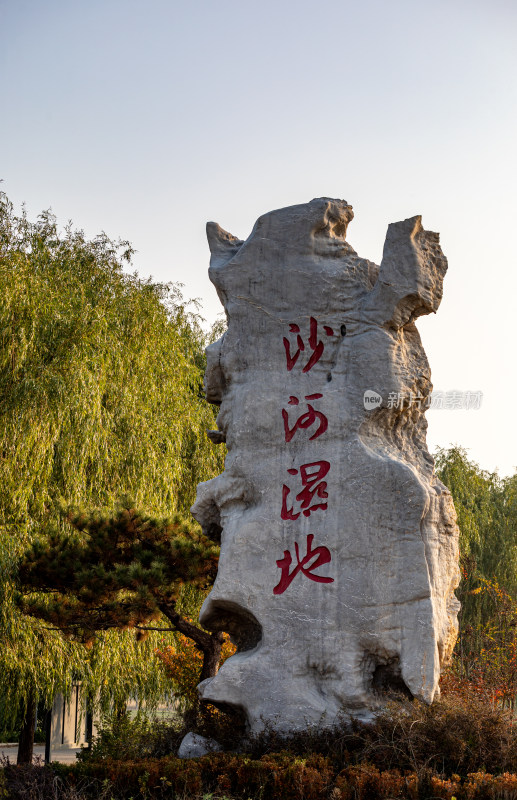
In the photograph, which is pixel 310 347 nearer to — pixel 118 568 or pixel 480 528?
pixel 118 568

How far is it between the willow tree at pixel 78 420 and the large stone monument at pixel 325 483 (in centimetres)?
221

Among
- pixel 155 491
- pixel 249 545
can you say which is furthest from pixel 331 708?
pixel 155 491

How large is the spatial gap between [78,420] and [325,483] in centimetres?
360

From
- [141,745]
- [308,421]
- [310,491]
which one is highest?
[308,421]

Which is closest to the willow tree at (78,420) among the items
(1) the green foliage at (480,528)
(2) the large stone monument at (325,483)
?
(2) the large stone monument at (325,483)

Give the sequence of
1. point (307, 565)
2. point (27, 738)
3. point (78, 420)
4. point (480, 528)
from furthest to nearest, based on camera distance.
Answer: point (480, 528)
point (27, 738)
point (78, 420)
point (307, 565)

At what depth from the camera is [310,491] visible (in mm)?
4727

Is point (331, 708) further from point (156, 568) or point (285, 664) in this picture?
point (156, 568)

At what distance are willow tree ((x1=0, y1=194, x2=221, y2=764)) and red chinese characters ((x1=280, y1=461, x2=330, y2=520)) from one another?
2.34 meters

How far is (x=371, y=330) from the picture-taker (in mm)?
4906

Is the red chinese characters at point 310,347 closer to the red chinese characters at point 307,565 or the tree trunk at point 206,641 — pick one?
the red chinese characters at point 307,565

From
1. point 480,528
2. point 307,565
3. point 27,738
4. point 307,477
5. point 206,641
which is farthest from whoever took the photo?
point 480,528

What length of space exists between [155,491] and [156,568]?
10.3ft

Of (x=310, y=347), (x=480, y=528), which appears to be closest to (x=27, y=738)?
(x=310, y=347)
